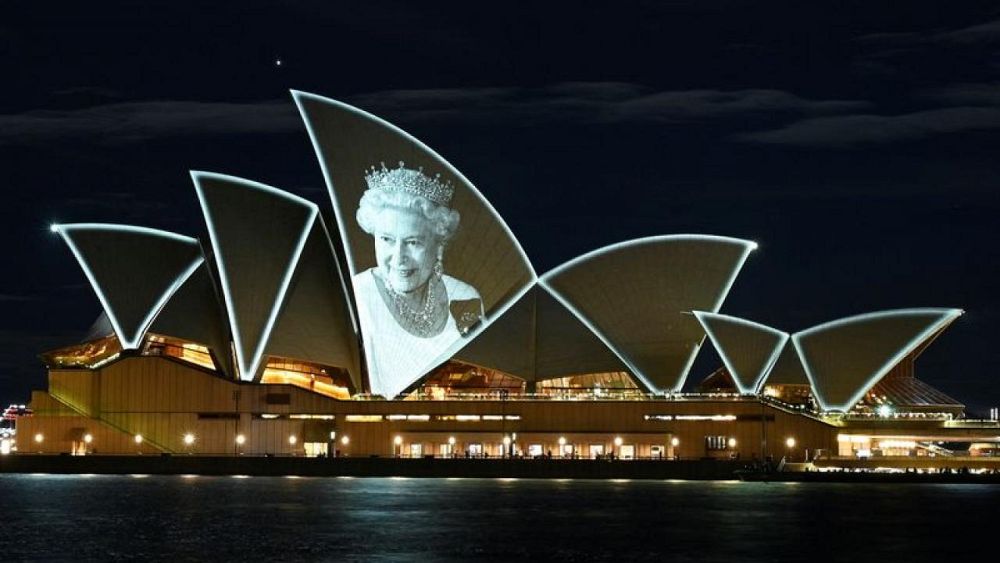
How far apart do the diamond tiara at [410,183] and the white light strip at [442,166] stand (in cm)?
74

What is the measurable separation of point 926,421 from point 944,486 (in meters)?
6.10

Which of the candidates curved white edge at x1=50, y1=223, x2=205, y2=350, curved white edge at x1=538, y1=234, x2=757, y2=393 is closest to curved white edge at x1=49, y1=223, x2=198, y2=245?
curved white edge at x1=50, y1=223, x2=205, y2=350

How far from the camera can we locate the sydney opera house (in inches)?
3000

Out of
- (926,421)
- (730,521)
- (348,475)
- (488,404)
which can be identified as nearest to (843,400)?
(926,421)

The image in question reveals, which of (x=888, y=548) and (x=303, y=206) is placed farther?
(x=303, y=206)

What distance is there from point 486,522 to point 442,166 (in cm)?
2711

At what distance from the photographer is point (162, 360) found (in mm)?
78000

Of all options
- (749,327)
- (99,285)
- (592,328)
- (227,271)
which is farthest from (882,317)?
(99,285)

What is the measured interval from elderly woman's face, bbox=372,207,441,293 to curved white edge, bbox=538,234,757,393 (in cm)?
511

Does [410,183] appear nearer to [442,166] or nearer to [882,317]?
[442,166]

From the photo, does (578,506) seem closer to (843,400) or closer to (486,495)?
(486,495)

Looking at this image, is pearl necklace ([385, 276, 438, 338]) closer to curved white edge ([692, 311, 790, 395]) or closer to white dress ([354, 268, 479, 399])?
white dress ([354, 268, 479, 399])

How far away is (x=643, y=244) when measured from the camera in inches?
3066

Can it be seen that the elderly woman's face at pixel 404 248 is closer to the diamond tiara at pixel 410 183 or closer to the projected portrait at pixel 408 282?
the projected portrait at pixel 408 282
